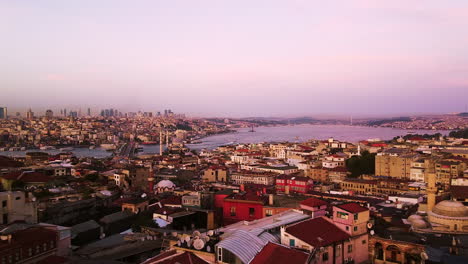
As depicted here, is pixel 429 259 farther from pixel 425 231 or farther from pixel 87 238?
pixel 87 238

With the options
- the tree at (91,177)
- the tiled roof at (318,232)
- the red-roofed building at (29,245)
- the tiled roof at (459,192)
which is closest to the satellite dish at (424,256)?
the tiled roof at (318,232)

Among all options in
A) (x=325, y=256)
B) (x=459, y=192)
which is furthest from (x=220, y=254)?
(x=459, y=192)

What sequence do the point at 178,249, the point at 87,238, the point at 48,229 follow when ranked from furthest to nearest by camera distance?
1. the point at 87,238
2. the point at 48,229
3. the point at 178,249

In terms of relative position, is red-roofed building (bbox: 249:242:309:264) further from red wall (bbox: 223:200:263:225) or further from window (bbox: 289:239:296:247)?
red wall (bbox: 223:200:263:225)

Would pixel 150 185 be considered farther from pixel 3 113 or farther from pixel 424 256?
pixel 3 113

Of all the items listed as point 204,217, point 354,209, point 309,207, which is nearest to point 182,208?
point 204,217

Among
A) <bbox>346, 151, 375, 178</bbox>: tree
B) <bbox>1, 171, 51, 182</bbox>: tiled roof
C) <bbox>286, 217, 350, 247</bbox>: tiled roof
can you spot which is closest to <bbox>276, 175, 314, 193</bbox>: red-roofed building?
<bbox>346, 151, 375, 178</bbox>: tree

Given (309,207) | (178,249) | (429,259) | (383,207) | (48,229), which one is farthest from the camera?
(383,207)
